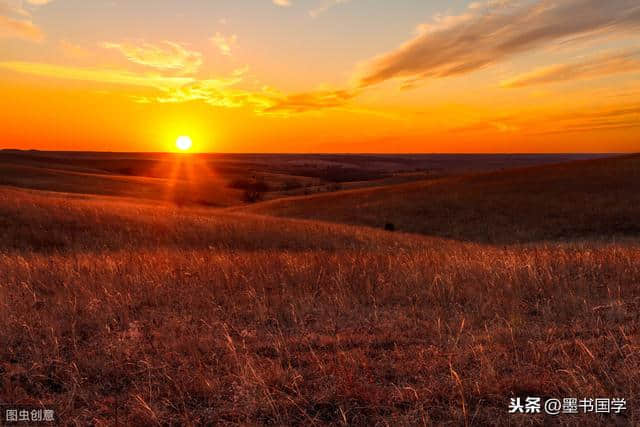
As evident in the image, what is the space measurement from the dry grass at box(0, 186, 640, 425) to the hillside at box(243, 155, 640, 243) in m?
17.7

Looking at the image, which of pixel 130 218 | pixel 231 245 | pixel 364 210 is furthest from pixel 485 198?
pixel 130 218

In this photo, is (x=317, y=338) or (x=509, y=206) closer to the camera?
(x=317, y=338)

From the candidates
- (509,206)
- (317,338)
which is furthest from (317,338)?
(509,206)

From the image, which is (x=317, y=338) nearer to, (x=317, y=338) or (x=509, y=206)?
(x=317, y=338)

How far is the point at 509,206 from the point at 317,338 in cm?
2953

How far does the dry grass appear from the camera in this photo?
3.23m

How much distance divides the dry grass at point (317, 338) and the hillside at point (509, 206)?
58.0 ft

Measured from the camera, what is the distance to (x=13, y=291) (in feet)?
19.5

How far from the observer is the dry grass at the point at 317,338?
3.23 metres

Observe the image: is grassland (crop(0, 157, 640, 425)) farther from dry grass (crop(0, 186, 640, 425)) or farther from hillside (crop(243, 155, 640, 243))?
hillside (crop(243, 155, 640, 243))

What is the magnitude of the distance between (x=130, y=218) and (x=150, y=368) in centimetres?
1561

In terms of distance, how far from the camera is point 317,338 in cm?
448

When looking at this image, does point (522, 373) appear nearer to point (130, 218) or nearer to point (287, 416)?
point (287, 416)

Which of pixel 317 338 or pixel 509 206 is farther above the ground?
pixel 317 338
